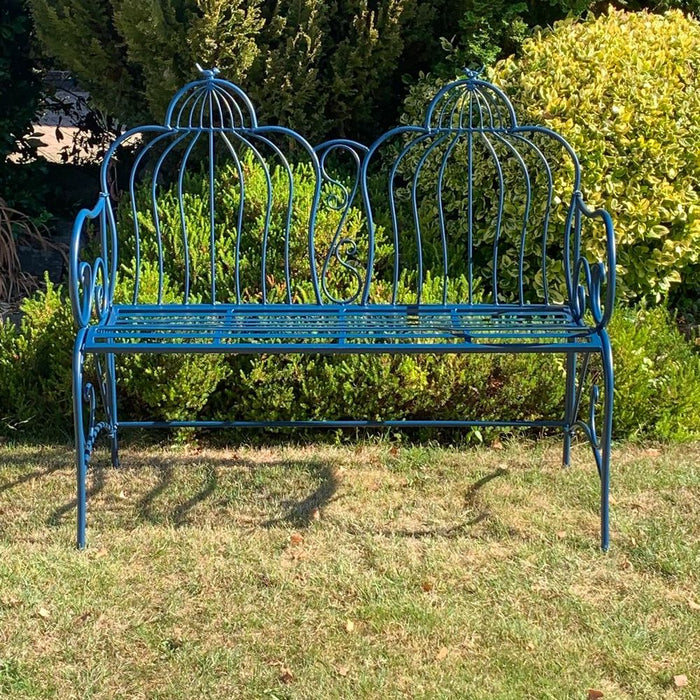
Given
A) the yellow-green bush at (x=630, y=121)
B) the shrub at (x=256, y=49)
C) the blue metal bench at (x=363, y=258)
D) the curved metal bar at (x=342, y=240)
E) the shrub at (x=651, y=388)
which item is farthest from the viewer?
the shrub at (x=256, y=49)

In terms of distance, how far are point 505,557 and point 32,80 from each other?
4.41 m

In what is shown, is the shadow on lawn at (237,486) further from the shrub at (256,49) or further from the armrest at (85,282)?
the shrub at (256,49)

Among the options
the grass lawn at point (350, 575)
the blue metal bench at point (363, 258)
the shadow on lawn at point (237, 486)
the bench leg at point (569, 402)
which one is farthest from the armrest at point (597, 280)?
the shadow on lawn at point (237, 486)

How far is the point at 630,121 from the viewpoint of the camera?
4.17m

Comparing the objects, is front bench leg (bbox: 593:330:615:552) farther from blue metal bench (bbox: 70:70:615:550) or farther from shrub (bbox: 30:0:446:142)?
shrub (bbox: 30:0:446:142)

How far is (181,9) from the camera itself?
4566 mm

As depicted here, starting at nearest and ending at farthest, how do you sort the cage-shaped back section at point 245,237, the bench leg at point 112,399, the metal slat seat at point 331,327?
1. the metal slat seat at point 331,327
2. the bench leg at point 112,399
3. the cage-shaped back section at point 245,237

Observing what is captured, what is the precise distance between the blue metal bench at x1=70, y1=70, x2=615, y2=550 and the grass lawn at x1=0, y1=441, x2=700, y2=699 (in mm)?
205

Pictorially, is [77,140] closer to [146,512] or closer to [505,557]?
[146,512]

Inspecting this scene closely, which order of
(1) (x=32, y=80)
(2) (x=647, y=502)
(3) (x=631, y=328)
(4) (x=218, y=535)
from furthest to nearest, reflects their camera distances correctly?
(1) (x=32, y=80) → (3) (x=631, y=328) → (2) (x=647, y=502) → (4) (x=218, y=535)

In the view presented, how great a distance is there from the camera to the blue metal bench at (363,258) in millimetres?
3104

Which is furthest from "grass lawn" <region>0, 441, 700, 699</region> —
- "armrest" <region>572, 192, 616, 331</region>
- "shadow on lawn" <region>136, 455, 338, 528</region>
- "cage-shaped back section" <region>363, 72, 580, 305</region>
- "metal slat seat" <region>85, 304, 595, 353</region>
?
"cage-shaped back section" <region>363, 72, 580, 305</region>

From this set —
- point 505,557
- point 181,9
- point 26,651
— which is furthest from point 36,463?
point 181,9

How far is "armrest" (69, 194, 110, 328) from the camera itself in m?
2.88
